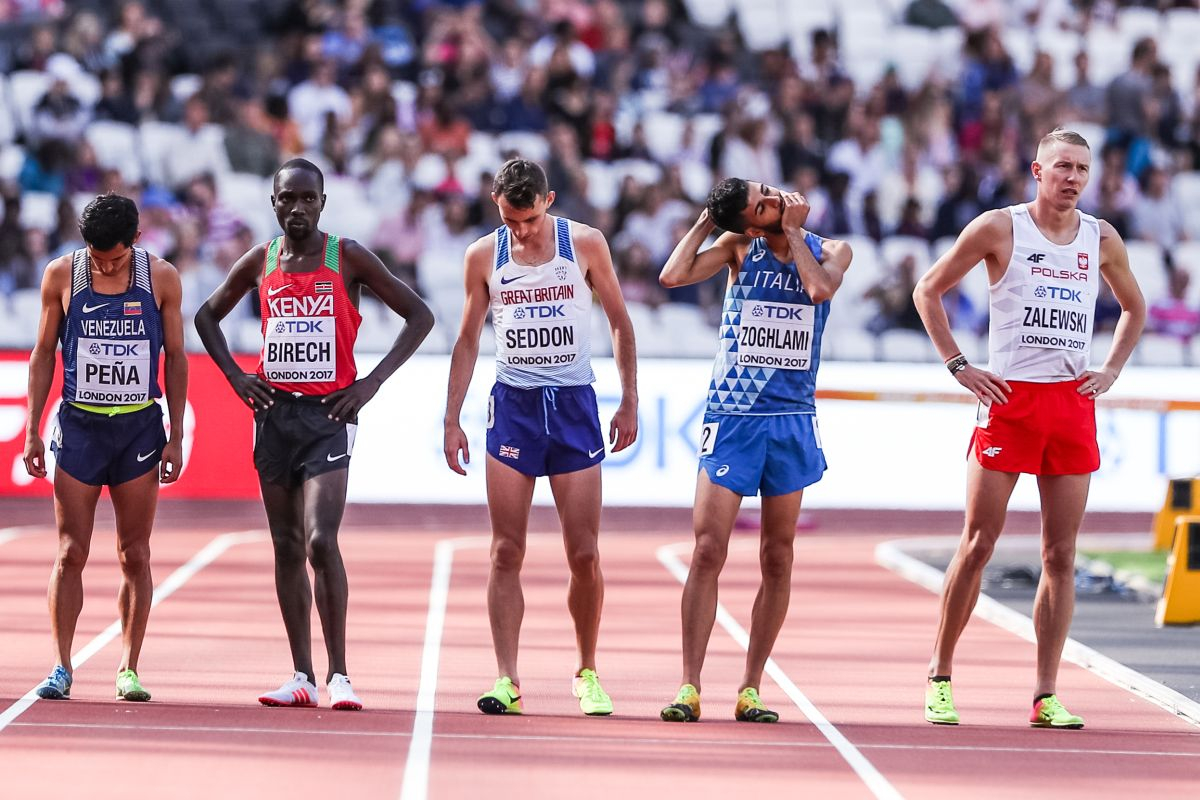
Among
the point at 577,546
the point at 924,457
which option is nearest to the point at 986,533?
the point at 577,546

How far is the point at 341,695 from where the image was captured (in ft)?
25.2

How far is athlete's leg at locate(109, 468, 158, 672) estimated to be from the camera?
7.97m

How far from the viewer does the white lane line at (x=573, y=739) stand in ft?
23.4

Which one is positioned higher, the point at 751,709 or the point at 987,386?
the point at 987,386

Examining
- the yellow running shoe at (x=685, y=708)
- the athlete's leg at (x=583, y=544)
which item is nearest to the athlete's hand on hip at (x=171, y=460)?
the athlete's leg at (x=583, y=544)

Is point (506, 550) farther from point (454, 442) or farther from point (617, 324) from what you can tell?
point (617, 324)

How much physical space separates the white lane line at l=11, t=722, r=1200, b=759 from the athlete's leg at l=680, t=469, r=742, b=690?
1.88 ft

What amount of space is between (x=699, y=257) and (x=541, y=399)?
84 cm

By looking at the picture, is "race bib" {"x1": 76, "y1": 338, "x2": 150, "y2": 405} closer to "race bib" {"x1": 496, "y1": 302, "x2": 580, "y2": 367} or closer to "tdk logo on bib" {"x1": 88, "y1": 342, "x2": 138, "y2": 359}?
"tdk logo on bib" {"x1": 88, "y1": 342, "x2": 138, "y2": 359}

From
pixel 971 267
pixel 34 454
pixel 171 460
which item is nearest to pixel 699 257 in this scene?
pixel 971 267

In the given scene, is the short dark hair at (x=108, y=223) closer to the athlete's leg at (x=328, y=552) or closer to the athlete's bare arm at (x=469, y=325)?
the athlete's leg at (x=328, y=552)

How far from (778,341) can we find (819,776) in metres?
1.91

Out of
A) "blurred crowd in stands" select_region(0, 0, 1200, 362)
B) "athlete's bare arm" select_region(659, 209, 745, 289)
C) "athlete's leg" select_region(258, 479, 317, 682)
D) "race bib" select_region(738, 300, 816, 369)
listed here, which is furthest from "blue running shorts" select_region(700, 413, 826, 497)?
"blurred crowd in stands" select_region(0, 0, 1200, 362)

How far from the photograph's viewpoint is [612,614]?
469 inches
